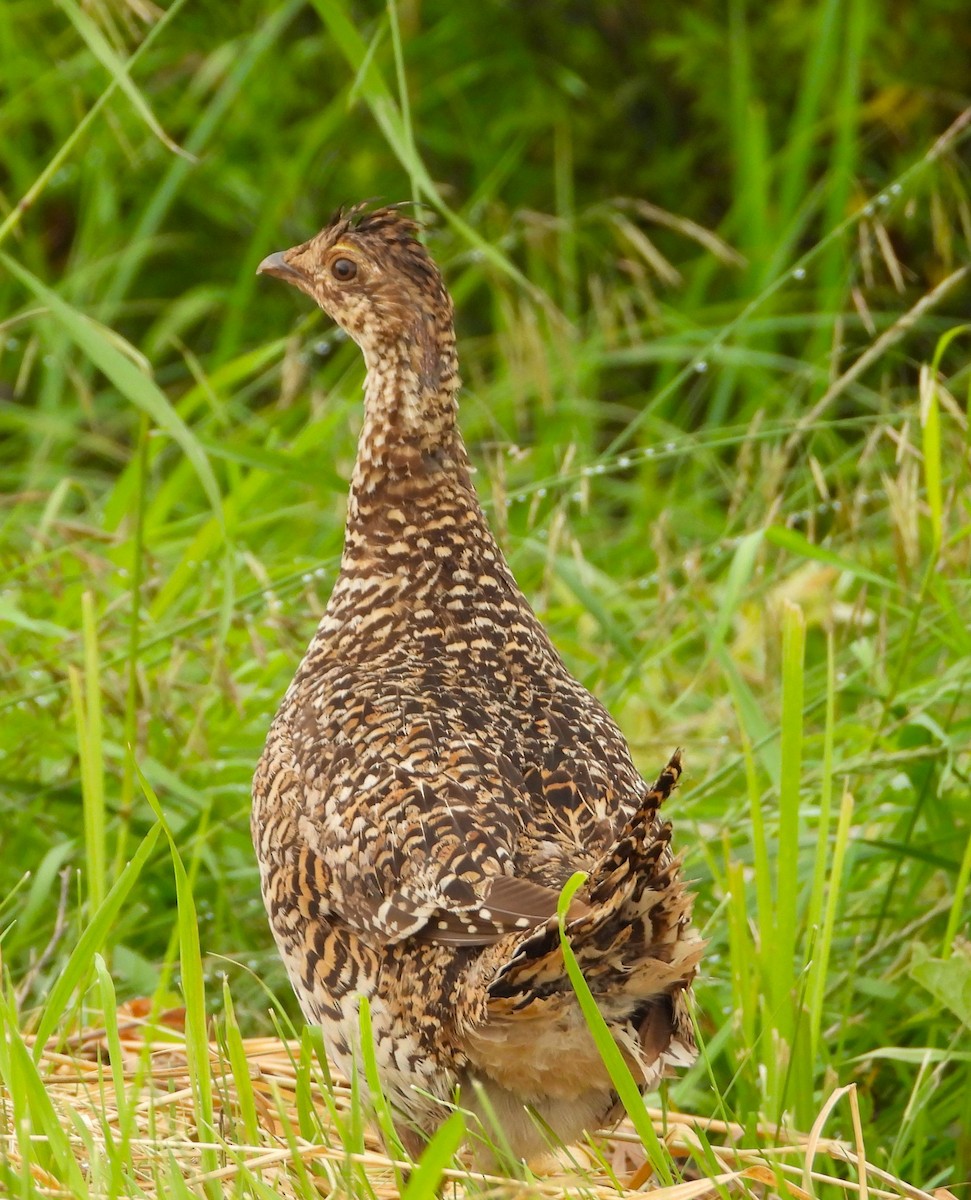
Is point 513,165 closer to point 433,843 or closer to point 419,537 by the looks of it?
point 419,537

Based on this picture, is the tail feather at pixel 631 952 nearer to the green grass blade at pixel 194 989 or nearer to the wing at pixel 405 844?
the wing at pixel 405 844

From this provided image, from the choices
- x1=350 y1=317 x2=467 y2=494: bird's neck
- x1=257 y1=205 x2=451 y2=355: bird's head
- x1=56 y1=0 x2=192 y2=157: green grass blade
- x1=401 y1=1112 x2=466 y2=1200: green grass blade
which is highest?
x1=56 y1=0 x2=192 y2=157: green grass blade

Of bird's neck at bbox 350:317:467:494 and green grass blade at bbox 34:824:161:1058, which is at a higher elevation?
bird's neck at bbox 350:317:467:494

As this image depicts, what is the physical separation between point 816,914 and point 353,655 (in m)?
0.91

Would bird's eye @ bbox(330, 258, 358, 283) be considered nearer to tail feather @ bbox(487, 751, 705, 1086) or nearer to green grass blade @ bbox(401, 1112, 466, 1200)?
tail feather @ bbox(487, 751, 705, 1086)

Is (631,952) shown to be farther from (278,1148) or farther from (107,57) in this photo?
(107,57)

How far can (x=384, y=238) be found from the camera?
3.47 metres

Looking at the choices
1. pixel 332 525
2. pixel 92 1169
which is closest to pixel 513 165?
pixel 332 525

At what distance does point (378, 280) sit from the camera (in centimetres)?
344

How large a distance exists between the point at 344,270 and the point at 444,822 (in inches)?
50.1

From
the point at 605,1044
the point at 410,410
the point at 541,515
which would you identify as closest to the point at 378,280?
the point at 410,410

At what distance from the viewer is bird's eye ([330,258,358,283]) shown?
348 cm

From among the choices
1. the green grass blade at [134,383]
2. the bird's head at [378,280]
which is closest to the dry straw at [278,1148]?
the green grass blade at [134,383]

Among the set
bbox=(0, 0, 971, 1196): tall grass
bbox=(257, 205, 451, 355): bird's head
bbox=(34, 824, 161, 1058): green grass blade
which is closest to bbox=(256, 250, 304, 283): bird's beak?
bbox=(257, 205, 451, 355): bird's head
